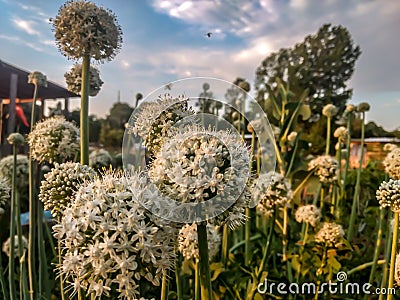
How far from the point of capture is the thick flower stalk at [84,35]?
846 millimetres

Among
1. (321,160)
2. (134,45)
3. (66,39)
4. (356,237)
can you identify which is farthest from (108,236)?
(356,237)

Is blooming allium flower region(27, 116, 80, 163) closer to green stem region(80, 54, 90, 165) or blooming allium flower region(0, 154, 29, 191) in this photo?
green stem region(80, 54, 90, 165)

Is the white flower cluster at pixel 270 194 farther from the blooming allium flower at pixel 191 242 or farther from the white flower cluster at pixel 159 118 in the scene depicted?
the white flower cluster at pixel 159 118

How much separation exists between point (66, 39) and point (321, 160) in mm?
Answer: 1221

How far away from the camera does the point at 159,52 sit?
1.43 metres

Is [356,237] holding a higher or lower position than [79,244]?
lower

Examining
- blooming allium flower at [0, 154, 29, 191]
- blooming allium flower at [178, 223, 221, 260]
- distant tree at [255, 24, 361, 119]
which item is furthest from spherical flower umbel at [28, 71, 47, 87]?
distant tree at [255, 24, 361, 119]

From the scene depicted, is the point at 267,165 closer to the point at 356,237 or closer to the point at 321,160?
the point at 321,160

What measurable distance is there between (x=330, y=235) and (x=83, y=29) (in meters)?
1.04

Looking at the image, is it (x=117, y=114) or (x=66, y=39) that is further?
(x=117, y=114)

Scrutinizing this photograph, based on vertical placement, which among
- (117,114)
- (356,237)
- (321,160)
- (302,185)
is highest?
(117,114)

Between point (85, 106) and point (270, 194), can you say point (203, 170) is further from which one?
point (270, 194)

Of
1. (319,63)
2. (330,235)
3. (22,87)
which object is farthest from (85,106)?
(319,63)

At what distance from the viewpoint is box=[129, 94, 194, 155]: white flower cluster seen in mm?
658
